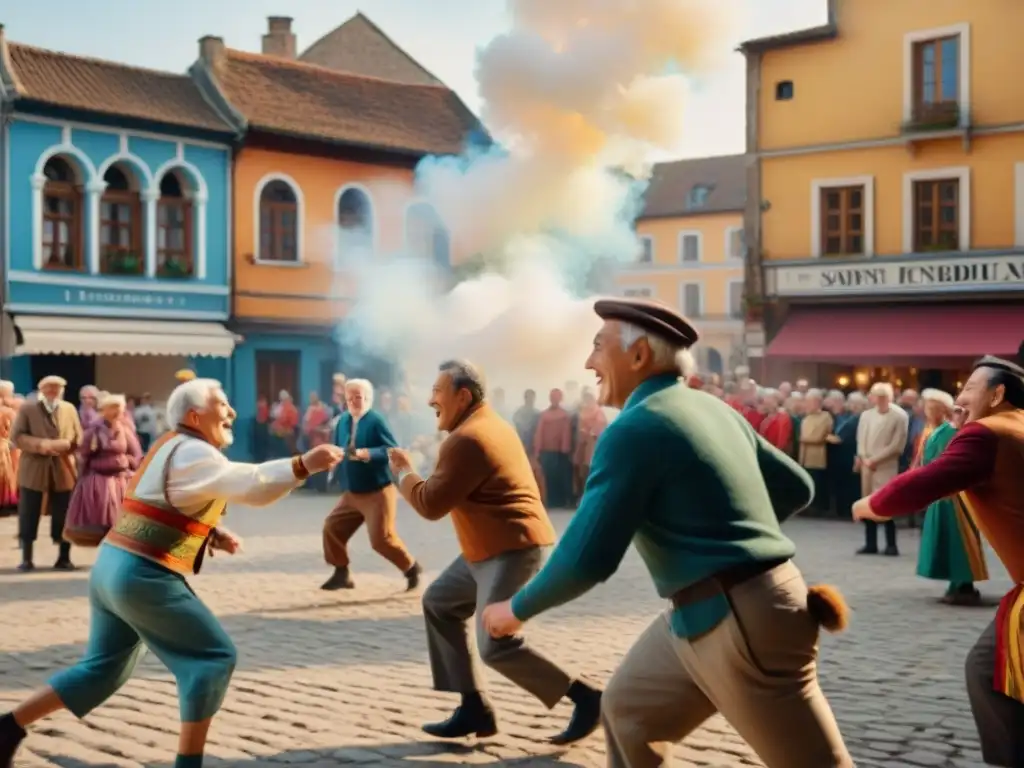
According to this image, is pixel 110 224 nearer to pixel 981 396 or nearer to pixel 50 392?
pixel 50 392

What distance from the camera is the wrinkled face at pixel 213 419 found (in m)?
5.68

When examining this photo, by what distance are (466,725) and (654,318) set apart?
3057 millimetres

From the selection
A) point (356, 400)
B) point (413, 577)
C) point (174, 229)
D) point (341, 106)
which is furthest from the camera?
point (341, 106)

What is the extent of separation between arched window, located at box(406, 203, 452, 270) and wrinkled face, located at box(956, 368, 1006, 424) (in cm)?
2772

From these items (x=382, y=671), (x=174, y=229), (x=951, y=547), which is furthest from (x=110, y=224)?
(x=382, y=671)

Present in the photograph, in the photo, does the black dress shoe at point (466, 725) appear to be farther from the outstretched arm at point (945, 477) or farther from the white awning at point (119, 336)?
the white awning at point (119, 336)

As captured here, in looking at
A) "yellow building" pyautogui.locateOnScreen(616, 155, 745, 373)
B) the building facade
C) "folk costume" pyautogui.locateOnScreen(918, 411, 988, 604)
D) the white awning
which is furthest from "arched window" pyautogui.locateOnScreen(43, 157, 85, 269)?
"yellow building" pyautogui.locateOnScreen(616, 155, 745, 373)

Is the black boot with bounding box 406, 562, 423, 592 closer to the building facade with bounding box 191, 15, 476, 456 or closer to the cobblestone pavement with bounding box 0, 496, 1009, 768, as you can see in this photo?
the cobblestone pavement with bounding box 0, 496, 1009, 768

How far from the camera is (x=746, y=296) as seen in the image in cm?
2991

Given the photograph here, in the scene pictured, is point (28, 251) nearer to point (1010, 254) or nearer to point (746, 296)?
point (746, 296)

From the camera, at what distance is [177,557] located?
18.2ft

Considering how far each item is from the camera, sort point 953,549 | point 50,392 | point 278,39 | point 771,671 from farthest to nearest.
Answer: point 278,39
point 50,392
point 953,549
point 771,671

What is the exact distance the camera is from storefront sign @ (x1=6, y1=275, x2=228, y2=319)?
26797mm

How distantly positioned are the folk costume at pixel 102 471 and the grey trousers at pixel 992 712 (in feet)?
30.3
